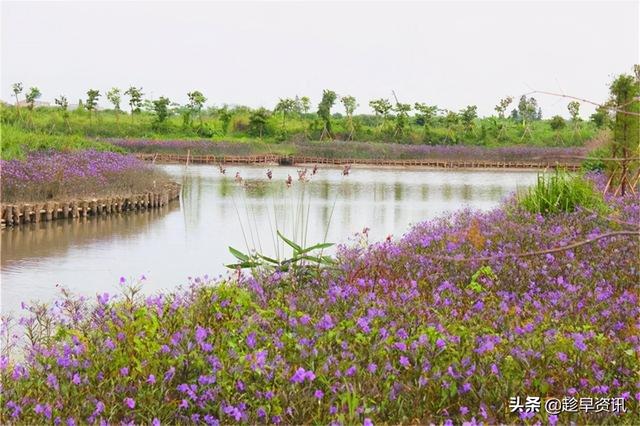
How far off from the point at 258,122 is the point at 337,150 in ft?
43.7

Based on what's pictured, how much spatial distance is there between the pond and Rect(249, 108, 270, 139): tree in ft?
116

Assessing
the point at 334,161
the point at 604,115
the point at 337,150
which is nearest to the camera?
the point at 604,115

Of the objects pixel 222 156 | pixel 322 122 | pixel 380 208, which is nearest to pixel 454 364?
pixel 380 208

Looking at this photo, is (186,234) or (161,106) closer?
(186,234)

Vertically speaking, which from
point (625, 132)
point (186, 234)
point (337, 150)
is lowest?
point (186, 234)

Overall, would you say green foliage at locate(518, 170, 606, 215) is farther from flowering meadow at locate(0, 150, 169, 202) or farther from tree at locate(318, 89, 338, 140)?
tree at locate(318, 89, 338, 140)

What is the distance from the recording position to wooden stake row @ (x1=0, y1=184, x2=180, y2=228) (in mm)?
18422

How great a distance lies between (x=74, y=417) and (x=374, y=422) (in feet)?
4.60

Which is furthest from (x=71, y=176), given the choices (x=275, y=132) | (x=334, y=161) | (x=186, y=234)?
(x=275, y=132)

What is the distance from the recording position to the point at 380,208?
79.3 ft

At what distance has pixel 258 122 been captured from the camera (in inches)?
2672

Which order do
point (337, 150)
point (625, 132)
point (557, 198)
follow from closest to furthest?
point (557, 198), point (625, 132), point (337, 150)

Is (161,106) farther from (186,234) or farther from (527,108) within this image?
(186,234)

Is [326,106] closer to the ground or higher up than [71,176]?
higher up
